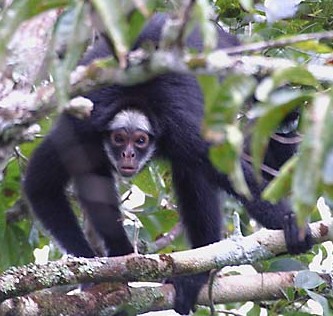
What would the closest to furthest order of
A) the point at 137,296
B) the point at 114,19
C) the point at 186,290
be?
the point at 114,19
the point at 137,296
the point at 186,290

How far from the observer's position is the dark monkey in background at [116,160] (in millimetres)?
4043

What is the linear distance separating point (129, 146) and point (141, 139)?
69mm

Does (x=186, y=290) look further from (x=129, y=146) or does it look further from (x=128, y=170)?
(x=129, y=146)

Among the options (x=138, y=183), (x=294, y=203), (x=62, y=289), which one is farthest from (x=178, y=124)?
(x=294, y=203)

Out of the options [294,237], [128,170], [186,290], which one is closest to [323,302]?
[294,237]

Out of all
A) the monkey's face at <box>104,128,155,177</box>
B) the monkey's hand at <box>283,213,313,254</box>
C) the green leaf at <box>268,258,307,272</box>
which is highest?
the monkey's face at <box>104,128,155,177</box>

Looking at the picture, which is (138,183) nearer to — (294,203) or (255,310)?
(255,310)

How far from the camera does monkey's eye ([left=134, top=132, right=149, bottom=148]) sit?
162 inches

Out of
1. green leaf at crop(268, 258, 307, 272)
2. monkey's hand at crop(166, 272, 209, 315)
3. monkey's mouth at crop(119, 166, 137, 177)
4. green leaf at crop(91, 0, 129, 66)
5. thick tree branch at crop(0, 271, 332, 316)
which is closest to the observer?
green leaf at crop(91, 0, 129, 66)

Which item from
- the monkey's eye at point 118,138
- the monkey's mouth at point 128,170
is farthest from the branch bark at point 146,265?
the monkey's eye at point 118,138

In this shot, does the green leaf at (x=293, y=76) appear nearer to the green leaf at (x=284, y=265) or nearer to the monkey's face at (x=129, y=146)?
the green leaf at (x=284, y=265)

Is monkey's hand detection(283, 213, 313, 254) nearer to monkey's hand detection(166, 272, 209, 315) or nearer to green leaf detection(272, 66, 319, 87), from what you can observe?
monkey's hand detection(166, 272, 209, 315)

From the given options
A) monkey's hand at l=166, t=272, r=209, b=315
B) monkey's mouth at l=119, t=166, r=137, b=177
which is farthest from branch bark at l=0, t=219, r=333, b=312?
monkey's mouth at l=119, t=166, r=137, b=177

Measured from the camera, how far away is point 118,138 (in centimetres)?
418
